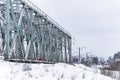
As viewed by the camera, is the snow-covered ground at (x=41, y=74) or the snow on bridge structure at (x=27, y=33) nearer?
the snow-covered ground at (x=41, y=74)

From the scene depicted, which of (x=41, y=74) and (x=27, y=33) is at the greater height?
(x=27, y=33)

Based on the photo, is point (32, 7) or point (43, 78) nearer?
point (43, 78)

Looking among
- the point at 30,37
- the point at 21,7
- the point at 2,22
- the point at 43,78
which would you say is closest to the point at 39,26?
the point at 30,37

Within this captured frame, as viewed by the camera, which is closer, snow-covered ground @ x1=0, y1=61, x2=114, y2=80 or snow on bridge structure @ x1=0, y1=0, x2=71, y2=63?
snow-covered ground @ x1=0, y1=61, x2=114, y2=80

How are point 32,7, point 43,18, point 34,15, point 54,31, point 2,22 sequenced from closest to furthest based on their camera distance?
1. point 2,22
2. point 32,7
3. point 34,15
4. point 43,18
5. point 54,31

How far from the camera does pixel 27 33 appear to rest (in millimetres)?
48125

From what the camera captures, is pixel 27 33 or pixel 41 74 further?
pixel 27 33

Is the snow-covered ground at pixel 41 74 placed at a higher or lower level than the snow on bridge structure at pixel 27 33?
lower

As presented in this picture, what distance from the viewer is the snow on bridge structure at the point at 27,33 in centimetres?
3678

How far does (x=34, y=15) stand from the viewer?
5447 cm

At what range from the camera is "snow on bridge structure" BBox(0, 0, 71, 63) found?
36781 mm

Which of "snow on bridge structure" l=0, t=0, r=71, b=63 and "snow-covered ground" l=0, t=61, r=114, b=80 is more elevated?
"snow on bridge structure" l=0, t=0, r=71, b=63

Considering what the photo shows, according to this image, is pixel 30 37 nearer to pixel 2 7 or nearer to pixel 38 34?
pixel 38 34

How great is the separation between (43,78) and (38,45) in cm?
4299
